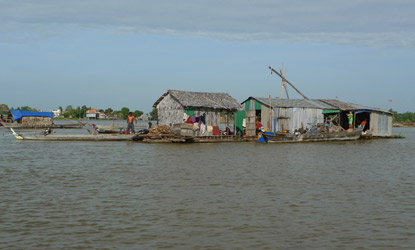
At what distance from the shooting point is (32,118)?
2003 inches

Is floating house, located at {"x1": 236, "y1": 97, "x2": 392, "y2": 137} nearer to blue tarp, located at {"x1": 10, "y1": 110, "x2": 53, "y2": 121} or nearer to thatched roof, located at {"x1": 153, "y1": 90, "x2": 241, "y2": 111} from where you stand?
thatched roof, located at {"x1": 153, "y1": 90, "x2": 241, "y2": 111}

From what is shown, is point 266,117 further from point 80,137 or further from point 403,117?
point 403,117

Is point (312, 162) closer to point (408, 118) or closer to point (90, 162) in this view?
point (90, 162)

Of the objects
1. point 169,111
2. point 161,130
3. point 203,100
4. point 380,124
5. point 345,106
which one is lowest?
point 161,130

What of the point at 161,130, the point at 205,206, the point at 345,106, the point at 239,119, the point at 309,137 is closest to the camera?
the point at 205,206

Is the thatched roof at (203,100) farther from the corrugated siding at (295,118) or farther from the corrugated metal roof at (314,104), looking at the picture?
the corrugated siding at (295,118)

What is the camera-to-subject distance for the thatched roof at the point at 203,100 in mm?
28078

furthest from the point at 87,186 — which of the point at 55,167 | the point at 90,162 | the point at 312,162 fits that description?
the point at 312,162

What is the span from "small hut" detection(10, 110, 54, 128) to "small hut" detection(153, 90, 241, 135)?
26.3 m

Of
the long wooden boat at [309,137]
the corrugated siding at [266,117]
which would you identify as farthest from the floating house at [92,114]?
the long wooden boat at [309,137]

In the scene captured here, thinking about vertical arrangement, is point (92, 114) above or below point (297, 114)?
above

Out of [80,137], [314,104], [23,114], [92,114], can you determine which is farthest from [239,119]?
[92,114]

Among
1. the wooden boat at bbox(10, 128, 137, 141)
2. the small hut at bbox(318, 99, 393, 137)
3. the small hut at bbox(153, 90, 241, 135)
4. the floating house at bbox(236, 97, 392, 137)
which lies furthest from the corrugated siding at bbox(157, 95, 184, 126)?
the small hut at bbox(318, 99, 393, 137)

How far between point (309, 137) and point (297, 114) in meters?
2.41
